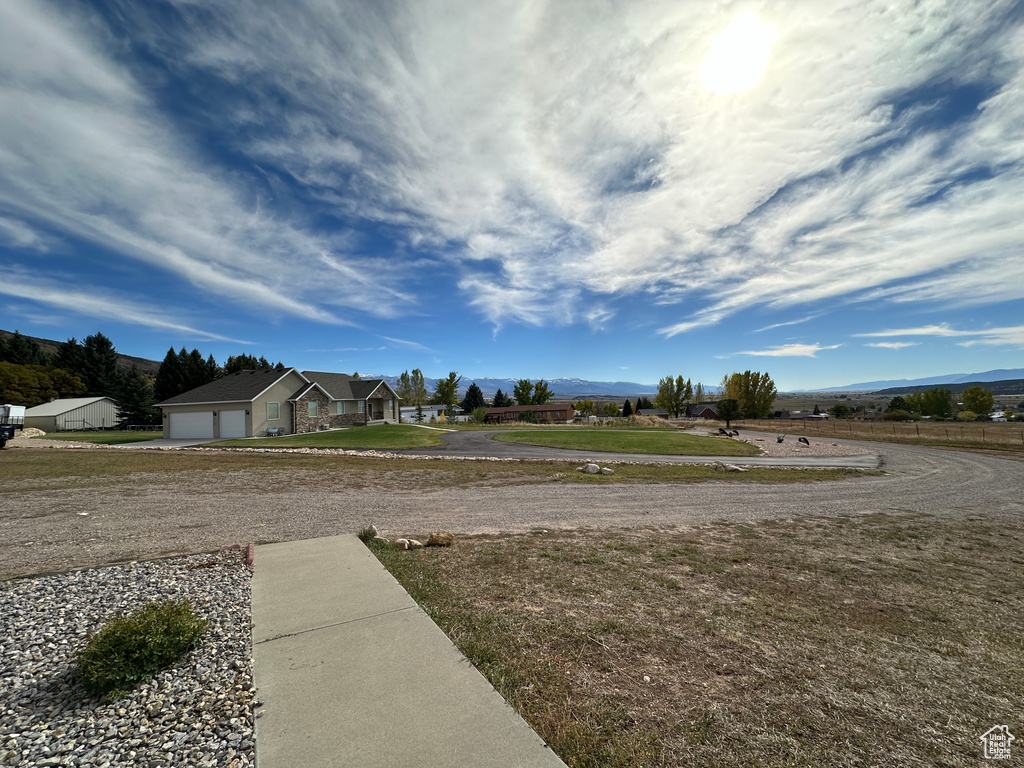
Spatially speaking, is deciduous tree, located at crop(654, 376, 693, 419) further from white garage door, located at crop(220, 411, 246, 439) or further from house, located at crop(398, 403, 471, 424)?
white garage door, located at crop(220, 411, 246, 439)

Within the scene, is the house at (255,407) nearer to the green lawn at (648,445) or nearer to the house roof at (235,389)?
the house roof at (235,389)

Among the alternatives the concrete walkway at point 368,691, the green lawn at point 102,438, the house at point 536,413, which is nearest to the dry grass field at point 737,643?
the concrete walkway at point 368,691

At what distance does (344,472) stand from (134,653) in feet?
42.1

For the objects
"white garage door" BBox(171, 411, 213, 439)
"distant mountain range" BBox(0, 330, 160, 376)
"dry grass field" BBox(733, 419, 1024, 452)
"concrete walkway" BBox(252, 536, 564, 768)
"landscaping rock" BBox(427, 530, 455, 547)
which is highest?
"distant mountain range" BBox(0, 330, 160, 376)

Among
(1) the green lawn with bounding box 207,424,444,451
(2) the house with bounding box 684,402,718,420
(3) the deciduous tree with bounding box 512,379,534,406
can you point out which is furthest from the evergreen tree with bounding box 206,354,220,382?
(2) the house with bounding box 684,402,718,420

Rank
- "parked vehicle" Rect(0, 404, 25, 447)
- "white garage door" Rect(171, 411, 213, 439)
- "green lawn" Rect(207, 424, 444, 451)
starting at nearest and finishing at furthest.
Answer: "parked vehicle" Rect(0, 404, 25, 447) < "green lawn" Rect(207, 424, 444, 451) < "white garage door" Rect(171, 411, 213, 439)

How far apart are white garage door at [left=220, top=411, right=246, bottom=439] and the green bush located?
33265mm

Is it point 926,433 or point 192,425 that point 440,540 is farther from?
point 926,433

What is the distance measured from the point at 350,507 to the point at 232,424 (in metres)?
28.5

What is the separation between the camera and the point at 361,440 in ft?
96.5

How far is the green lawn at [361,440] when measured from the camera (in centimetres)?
2664

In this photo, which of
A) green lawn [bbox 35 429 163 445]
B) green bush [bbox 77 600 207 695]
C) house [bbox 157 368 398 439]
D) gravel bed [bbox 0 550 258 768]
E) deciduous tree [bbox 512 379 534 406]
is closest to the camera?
gravel bed [bbox 0 550 258 768]

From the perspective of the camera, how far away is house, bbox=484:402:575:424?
75506mm

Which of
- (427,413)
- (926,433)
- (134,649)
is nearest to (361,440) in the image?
(134,649)
